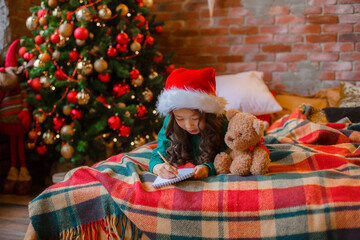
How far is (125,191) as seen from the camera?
44.3 inches

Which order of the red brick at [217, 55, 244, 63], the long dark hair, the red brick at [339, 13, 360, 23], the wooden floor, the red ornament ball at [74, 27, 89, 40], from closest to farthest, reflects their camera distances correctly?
the long dark hair → the wooden floor → the red ornament ball at [74, 27, 89, 40] → the red brick at [339, 13, 360, 23] → the red brick at [217, 55, 244, 63]

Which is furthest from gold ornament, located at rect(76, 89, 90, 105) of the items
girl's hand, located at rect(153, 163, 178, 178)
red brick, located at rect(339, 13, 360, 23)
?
red brick, located at rect(339, 13, 360, 23)

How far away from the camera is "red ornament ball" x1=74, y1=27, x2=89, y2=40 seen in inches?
82.3

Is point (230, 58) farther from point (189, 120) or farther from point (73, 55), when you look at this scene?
point (189, 120)

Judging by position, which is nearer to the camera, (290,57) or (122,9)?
(122,9)

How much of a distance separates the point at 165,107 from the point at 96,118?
1189 mm

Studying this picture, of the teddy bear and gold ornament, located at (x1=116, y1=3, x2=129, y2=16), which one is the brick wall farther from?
the teddy bear

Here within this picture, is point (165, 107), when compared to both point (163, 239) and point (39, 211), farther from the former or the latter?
point (39, 211)

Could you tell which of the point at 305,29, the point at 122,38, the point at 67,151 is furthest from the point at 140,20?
the point at 305,29

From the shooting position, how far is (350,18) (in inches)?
107

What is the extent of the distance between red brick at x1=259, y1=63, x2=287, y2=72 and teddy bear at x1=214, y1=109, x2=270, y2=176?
6.13 feet

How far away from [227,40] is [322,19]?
817 mm

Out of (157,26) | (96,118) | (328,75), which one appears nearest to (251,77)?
(328,75)

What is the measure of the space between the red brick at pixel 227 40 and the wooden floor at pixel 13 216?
2024 millimetres
